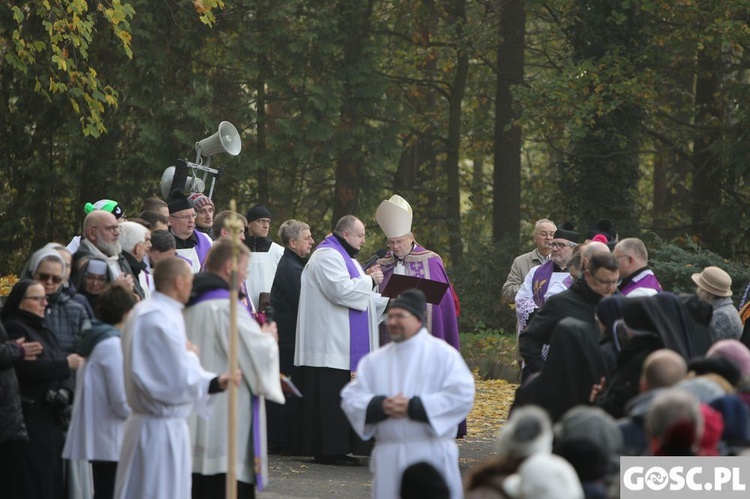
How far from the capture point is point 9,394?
9.20m

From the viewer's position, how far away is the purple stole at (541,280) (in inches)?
536

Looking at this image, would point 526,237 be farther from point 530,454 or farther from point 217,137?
point 530,454

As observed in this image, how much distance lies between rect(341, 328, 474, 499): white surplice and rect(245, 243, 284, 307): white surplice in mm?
5703

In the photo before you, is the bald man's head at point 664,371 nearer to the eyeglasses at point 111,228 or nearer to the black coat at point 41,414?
the black coat at point 41,414

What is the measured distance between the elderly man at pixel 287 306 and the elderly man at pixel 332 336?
0.28m

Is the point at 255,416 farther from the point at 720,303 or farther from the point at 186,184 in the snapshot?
the point at 186,184

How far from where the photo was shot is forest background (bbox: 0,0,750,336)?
23.4m

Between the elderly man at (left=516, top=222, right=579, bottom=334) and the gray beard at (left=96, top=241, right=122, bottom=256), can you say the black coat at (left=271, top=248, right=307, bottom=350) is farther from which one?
the gray beard at (left=96, top=241, right=122, bottom=256)

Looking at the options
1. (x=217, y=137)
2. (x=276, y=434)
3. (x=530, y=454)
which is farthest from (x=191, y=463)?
(x=217, y=137)

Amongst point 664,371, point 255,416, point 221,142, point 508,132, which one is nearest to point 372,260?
point 221,142

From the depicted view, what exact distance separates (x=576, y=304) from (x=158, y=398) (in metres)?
3.13

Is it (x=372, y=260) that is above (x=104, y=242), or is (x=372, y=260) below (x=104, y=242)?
above

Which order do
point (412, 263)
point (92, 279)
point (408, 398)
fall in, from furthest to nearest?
point (412, 263)
point (92, 279)
point (408, 398)

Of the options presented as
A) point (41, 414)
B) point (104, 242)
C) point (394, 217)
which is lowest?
point (41, 414)
